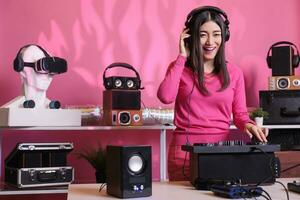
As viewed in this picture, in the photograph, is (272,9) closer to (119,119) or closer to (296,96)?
(296,96)

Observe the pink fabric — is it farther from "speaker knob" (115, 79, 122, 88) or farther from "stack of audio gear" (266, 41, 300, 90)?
"stack of audio gear" (266, 41, 300, 90)

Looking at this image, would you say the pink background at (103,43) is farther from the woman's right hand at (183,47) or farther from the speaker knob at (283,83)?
the woman's right hand at (183,47)

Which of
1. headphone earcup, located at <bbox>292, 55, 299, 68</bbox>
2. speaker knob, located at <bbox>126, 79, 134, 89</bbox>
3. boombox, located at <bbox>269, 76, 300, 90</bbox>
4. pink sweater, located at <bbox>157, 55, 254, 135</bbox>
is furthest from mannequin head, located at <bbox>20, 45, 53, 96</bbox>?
headphone earcup, located at <bbox>292, 55, 299, 68</bbox>

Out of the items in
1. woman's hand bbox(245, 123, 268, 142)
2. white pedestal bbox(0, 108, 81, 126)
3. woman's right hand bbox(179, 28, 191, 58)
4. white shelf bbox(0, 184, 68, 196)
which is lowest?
white shelf bbox(0, 184, 68, 196)

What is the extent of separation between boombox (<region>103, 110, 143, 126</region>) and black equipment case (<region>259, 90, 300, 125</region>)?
0.79 meters

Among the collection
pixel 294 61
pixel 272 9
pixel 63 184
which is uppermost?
pixel 272 9

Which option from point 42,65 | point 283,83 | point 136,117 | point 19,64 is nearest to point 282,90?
point 283,83

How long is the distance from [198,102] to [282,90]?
3.75ft

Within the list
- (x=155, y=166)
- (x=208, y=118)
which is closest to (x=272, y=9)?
(x=155, y=166)

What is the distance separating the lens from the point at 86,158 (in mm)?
2609

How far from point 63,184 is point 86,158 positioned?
245 mm

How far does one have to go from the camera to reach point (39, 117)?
7.65 feet

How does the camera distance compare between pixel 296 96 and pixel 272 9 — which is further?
pixel 272 9

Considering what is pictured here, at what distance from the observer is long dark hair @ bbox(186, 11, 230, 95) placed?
175 cm
